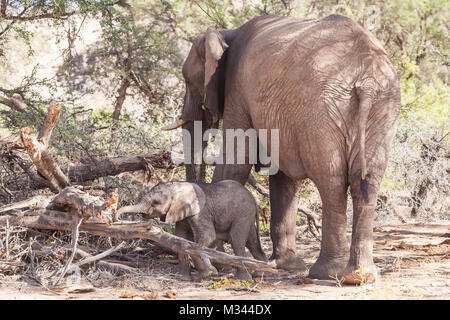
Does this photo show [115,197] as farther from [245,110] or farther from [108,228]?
[245,110]

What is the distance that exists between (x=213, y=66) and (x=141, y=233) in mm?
2126

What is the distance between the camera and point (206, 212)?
5.91 m

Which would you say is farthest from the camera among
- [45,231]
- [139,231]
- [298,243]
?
[298,243]

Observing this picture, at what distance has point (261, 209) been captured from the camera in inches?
359

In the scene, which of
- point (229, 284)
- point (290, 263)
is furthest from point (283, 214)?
point (229, 284)

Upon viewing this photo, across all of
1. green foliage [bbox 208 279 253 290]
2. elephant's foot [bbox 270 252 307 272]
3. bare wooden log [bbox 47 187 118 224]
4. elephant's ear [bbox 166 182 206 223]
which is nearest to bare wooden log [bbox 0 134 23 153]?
bare wooden log [bbox 47 187 118 224]

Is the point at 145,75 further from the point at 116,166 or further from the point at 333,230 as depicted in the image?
the point at 333,230

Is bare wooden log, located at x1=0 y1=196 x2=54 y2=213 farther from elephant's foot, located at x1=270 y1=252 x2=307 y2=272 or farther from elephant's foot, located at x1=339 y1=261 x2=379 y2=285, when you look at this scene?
elephant's foot, located at x1=339 y1=261 x2=379 y2=285

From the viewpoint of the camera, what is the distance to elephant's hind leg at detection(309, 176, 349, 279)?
18.3ft

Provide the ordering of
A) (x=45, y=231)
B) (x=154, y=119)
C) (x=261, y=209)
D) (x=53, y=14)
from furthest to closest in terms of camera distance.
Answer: (x=154, y=119) → (x=261, y=209) → (x=53, y=14) → (x=45, y=231)

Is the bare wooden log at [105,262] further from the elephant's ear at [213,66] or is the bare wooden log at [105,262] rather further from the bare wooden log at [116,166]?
the elephant's ear at [213,66]

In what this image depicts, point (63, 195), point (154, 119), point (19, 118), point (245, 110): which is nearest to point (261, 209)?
point (154, 119)
